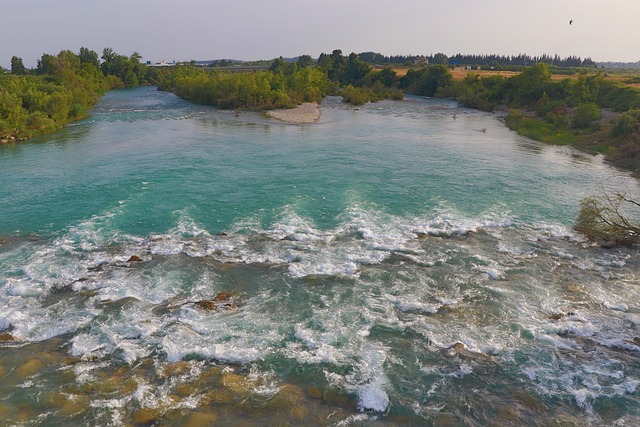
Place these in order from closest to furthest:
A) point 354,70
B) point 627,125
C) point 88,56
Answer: point 627,125, point 354,70, point 88,56

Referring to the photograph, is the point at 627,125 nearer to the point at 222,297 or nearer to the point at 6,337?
the point at 222,297

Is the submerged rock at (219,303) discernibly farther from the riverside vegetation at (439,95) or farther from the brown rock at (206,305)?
the riverside vegetation at (439,95)

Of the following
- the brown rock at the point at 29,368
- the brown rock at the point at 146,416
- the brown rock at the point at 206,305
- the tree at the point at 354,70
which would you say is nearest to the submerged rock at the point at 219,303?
the brown rock at the point at 206,305

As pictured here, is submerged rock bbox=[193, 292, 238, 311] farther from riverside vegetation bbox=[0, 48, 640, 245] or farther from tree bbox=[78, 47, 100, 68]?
tree bbox=[78, 47, 100, 68]

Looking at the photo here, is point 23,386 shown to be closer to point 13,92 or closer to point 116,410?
point 116,410

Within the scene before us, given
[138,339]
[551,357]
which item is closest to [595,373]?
[551,357]

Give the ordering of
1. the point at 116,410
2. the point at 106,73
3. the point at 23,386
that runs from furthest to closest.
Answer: the point at 106,73 < the point at 23,386 < the point at 116,410

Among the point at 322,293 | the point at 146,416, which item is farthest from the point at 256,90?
the point at 146,416
